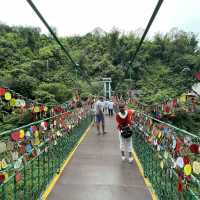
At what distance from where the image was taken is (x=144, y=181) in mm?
5266

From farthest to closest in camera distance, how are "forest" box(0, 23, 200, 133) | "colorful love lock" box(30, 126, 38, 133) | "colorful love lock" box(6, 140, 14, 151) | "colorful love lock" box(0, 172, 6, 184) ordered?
"forest" box(0, 23, 200, 133)
"colorful love lock" box(30, 126, 38, 133)
"colorful love lock" box(6, 140, 14, 151)
"colorful love lock" box(0, 172, 6, 184)

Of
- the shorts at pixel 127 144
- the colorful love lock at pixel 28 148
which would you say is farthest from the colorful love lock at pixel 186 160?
the shorts at pixel 127 144


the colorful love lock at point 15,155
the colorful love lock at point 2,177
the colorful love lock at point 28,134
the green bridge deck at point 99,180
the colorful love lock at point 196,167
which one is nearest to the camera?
the colorful love lock at point 196,167

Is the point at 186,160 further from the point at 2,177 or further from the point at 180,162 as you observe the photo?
the point at 2,177

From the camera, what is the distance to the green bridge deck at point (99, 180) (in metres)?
4.52

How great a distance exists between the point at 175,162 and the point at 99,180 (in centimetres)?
220

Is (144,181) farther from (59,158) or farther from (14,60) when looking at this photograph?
(14,60)

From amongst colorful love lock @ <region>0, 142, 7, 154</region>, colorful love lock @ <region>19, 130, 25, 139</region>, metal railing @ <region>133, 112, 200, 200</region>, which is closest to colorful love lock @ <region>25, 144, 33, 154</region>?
colorful love lock @ <region>19, 130, 25, 139</region>

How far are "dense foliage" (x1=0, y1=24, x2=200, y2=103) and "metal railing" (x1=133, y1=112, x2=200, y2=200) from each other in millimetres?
15441

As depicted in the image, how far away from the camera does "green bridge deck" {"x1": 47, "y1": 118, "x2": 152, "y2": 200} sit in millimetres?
4523

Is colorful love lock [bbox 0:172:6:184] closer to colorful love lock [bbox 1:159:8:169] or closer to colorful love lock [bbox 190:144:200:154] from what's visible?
colorful love lock [bbox 1:159:8:169]

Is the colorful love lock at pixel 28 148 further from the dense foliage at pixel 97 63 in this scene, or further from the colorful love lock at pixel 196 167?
the dense foliage at pixel 97 63

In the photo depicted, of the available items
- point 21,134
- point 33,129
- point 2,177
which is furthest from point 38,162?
point 2,177

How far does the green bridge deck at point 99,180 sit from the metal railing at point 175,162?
39cm
